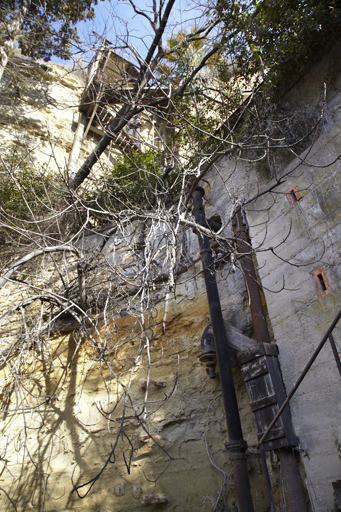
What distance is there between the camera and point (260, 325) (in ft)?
13.4

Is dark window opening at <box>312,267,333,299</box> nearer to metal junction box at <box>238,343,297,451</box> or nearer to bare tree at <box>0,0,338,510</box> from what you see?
metal junction box at <box>238,343,297,451</box>

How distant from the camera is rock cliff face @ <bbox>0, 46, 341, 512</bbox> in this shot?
3.52 meters

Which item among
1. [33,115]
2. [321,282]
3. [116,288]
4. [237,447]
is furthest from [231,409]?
[33,115]

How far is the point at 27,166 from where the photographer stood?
834 cm

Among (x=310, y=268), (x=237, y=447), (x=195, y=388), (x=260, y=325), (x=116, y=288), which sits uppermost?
(x=116, y=288)

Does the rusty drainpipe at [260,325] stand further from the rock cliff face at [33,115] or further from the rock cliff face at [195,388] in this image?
the rock cliff face at [33,115]

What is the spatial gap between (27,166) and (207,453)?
702 cm

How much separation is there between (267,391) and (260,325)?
74cm

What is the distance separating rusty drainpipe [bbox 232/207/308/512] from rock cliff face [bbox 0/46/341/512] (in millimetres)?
92

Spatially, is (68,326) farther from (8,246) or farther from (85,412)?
(8,246)

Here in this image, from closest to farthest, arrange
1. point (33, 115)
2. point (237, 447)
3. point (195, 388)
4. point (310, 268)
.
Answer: point (237, 447), point (310, 268), point (195, 388), point (33, 115)

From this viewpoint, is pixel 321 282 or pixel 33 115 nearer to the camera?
pixel 321 282

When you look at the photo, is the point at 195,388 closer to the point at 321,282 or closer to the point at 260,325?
the point at 260,325

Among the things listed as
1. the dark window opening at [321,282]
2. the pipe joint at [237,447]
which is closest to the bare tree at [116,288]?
the pipe joint at [237,447]
